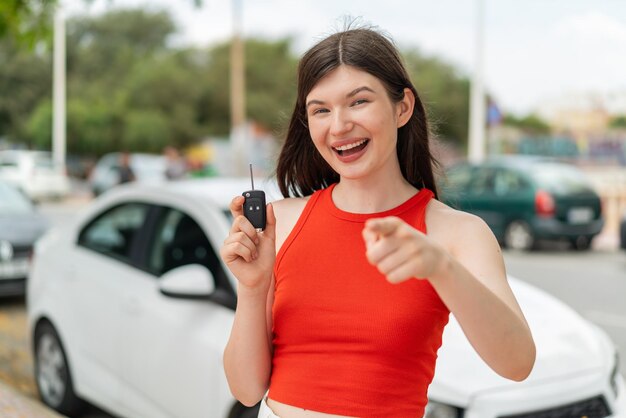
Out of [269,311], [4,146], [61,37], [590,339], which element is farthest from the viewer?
[4,146]

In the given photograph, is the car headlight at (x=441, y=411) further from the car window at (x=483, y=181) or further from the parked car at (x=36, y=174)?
the parked car at (x=36, y=174)

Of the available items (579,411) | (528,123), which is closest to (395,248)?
(579,411)

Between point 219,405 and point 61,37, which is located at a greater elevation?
point 61,37

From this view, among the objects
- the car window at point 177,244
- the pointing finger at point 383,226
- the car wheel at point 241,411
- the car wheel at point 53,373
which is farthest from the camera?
the car wheel at point 53,373

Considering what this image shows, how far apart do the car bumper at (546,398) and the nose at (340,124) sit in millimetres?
1533

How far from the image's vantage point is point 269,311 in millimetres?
1764

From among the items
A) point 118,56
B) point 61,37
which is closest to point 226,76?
point 118,56

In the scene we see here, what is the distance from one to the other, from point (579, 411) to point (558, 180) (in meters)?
9.86

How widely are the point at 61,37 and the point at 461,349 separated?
28.7m

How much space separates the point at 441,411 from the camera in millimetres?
2807

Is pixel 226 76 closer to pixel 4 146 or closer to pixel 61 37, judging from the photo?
pixel 4 146

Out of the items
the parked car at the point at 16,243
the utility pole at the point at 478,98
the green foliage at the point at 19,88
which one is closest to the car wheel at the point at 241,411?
the parked car at the point at 16,243

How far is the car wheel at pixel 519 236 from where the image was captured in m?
12.4

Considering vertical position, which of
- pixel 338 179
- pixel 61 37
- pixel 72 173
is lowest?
pixel 72 173
